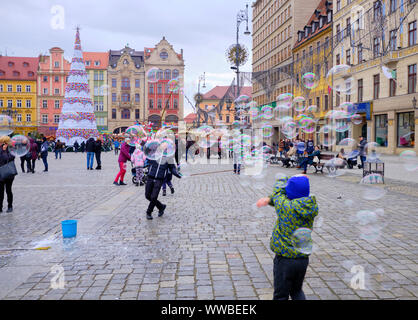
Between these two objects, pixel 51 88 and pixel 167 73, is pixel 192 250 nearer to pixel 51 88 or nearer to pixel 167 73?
pixel 167 73

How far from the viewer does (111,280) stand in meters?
4.04

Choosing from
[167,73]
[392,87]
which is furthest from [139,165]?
[167,73]

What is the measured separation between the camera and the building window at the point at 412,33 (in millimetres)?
24917

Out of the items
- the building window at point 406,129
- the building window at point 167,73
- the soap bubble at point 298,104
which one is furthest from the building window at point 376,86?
the building window at point 167,73

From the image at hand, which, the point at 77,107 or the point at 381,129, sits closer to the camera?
the point at 381,129

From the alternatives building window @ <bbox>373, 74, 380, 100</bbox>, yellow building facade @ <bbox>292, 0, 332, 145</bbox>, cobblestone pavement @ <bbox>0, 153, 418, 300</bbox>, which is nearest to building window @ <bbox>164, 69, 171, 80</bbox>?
yellow building facade @ <bbox>292, 0, 332, 145</bbox>

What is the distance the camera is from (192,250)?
517 centimetres

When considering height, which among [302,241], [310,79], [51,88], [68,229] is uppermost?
[51,88]

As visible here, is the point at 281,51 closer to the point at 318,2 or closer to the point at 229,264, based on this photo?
the point at 318,2

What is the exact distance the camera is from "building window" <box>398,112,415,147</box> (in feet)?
90.1

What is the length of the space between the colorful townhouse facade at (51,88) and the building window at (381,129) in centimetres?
5629

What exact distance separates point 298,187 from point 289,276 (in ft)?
2.23

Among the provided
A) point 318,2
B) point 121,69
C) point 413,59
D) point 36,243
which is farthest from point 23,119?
point 36,243

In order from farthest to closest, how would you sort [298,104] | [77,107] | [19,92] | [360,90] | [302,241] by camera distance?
[19,92] < [77,107] < [360,90] < [298,104] < [302,241]
